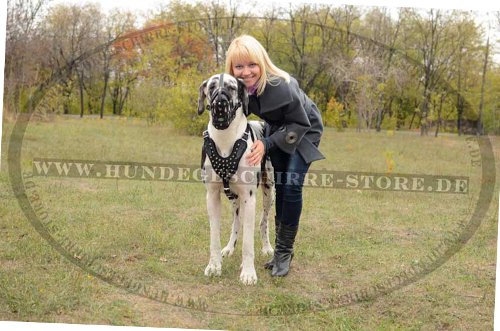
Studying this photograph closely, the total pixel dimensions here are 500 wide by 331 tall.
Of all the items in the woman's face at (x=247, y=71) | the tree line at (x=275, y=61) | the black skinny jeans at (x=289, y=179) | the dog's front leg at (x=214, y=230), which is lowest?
the dog's front leg at (x=214, y=230)

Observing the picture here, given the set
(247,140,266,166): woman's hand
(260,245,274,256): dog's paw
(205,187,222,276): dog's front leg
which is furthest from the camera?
(260,245,274,256): dog's paw

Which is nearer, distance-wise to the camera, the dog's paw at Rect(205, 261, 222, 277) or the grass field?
the grass field

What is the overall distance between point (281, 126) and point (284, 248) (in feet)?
3.80

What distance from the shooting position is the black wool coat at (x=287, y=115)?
4188 mm

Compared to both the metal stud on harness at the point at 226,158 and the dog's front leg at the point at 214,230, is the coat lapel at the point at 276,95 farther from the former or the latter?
the dog's front leg at the point at 214,230

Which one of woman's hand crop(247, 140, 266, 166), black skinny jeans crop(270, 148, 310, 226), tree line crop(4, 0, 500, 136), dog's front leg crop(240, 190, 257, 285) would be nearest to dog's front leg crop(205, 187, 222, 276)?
dog's front leg crop(240, 190, 257, 285)

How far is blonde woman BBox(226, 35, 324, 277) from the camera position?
4.13 meters

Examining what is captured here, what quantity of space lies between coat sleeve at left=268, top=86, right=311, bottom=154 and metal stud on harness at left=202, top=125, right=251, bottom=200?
30 cm

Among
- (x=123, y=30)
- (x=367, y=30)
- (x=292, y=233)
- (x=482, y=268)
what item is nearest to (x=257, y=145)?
(x=292, y=233)

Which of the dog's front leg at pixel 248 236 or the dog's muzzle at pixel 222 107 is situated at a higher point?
the dog's muzzle at pixel 222 107

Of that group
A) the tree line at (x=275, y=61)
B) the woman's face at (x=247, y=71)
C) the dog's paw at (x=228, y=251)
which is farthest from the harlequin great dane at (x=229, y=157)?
the tree line at (x=275, y=61)

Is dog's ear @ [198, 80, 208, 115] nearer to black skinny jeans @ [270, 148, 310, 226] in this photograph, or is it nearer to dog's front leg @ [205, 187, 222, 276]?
dog's front leg @ [205, 187, 222, 276]

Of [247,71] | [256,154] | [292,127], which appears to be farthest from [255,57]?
[256,154]

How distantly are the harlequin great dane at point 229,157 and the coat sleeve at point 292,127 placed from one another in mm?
223
